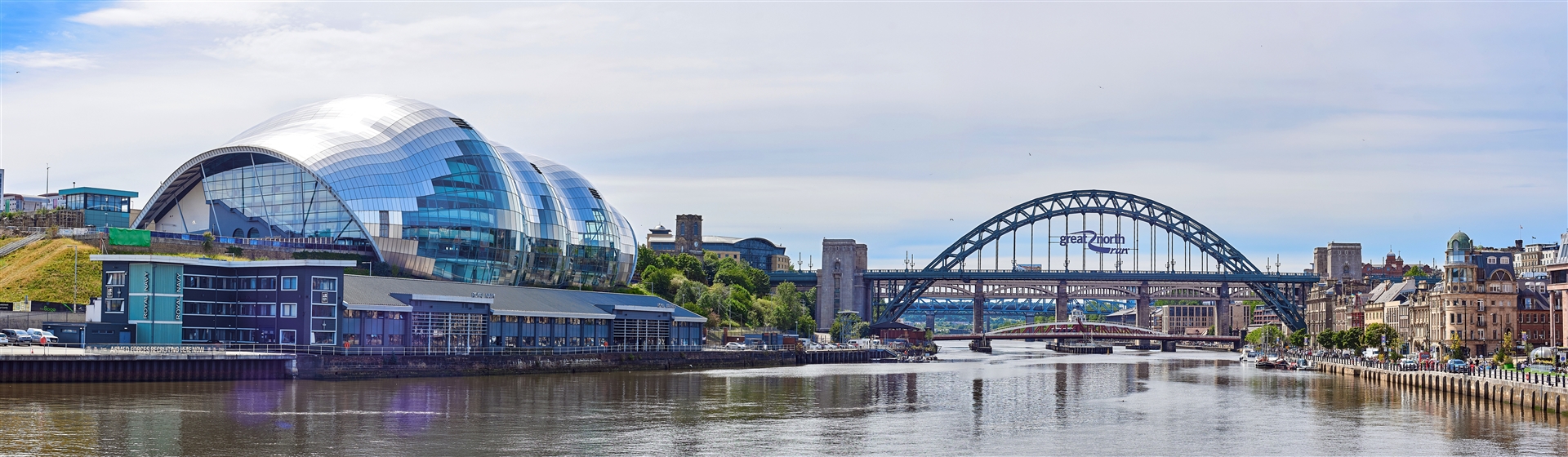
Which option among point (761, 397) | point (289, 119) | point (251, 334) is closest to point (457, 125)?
point (289, 119)

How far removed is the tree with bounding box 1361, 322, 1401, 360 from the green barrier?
96.9m

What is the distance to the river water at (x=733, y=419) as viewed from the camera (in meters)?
51.0

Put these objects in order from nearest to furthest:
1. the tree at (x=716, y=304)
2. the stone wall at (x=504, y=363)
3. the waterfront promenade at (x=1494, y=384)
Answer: the waterfront promenade at (x=1494, y=384) → the stone wall at (x=504, y=363) → the tree at (x=716, y=304)

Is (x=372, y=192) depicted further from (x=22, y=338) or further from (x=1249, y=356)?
(x=1249, y=356)

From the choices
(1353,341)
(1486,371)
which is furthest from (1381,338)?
(1486,371)

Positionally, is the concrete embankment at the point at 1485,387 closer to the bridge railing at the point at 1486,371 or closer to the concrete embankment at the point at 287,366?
the bridge railing at the point at 1486,371

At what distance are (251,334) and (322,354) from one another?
21.7 ft

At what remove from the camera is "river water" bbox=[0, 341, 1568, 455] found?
50969mm

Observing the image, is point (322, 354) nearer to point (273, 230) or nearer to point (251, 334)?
point (251, 334)

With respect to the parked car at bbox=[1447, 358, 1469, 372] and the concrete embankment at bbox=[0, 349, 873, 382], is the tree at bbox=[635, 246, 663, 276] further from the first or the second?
the parked car at bbox=[1447, 358, 1469, 372]

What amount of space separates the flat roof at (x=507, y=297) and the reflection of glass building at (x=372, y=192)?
3.98m

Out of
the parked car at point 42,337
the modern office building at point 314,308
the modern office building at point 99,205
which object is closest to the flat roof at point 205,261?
the modern office building at point 314,308

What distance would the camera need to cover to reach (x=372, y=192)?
383 ft

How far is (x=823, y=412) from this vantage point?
68625 mm
